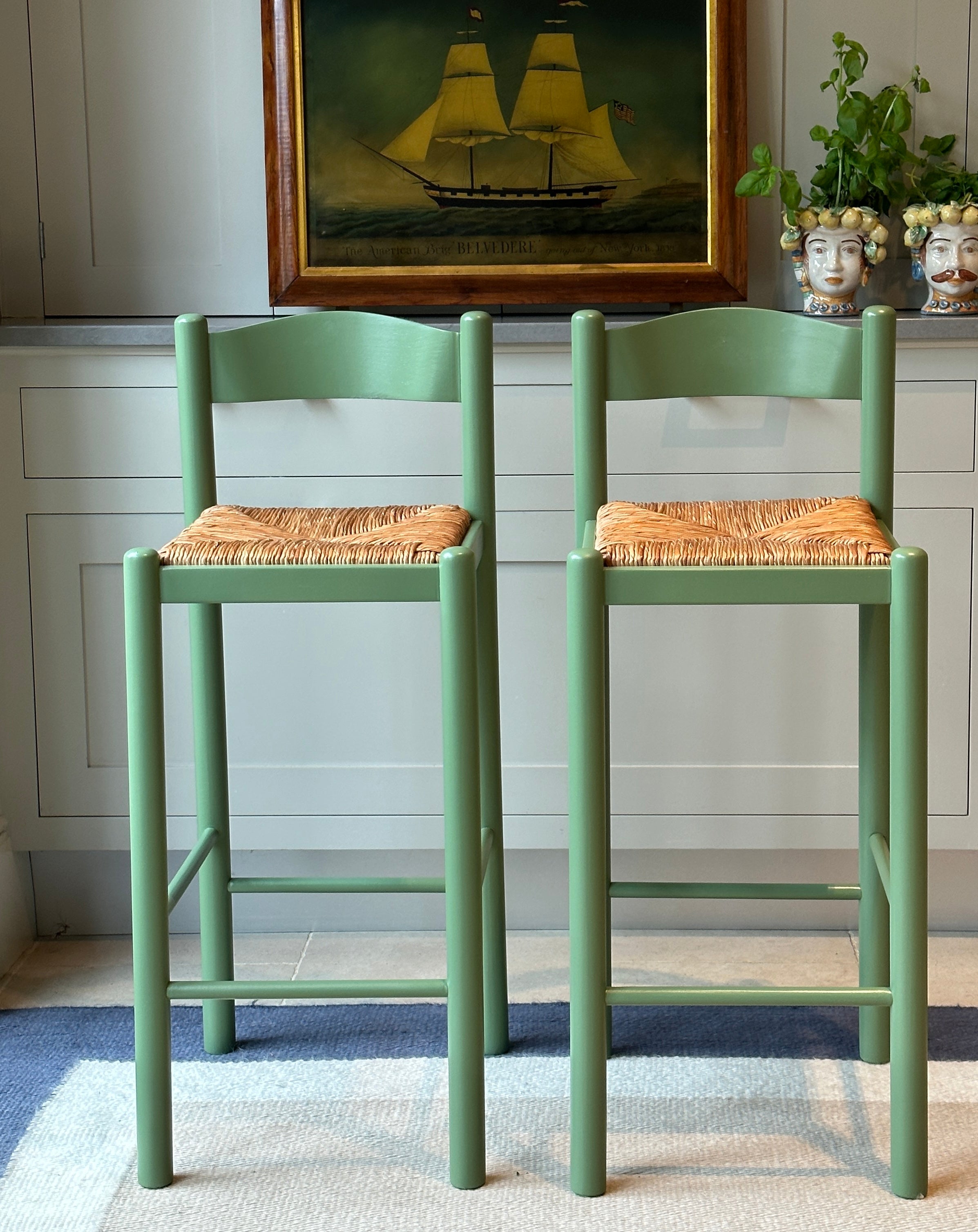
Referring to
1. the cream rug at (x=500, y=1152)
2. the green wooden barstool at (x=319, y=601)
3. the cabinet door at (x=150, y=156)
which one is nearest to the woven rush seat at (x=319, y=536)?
the green wooden barstool at (x=319, y=601)

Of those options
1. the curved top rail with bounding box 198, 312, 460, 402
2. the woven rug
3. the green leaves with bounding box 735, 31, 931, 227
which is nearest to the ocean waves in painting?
the green leaves with bounding box 735, 31, 931, 227

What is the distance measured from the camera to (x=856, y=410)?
2.00 metres

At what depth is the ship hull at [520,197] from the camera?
228 cm

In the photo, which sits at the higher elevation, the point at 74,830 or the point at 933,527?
the point at 933,527

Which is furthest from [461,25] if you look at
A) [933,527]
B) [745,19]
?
[933,527]

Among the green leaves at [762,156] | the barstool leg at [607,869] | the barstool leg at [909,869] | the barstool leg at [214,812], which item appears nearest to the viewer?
the barstool leg at [909,869]

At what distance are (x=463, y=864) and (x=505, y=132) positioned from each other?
1.37 metres

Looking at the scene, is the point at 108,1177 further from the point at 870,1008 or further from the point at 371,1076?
the point at 870,1008

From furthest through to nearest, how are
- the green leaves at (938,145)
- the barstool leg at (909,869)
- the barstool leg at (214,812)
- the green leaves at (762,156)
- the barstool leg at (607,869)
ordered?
the green leaves at (938,145) < the green leaves at (762,156) < the barstool leg at (214,812) < the barstool leg at (607,869) < the barstool leg at (909,869)

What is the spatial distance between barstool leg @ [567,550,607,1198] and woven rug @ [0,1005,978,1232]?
75 mm

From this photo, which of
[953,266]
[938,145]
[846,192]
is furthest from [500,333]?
[938,145]

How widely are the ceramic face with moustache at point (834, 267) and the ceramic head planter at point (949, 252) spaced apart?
0.34 ft

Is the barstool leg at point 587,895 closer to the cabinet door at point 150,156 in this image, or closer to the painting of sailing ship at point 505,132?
the painting of sailing ship at point 505,132

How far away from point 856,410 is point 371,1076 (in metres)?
1.19
